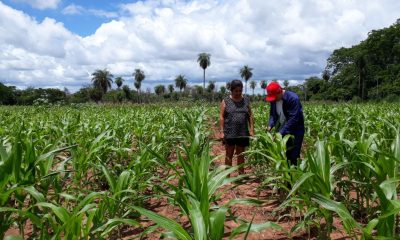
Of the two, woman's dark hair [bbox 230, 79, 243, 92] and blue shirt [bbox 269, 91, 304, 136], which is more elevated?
woman's dark hair [bbox 230, 79, 243, 92]

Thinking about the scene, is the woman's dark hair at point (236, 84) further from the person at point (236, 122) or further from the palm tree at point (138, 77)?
the palm tree at point (138, 77)

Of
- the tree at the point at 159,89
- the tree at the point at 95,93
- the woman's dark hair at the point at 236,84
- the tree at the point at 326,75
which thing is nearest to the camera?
the woman's dark hair at the point at 236,84

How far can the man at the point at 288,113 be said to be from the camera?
162 inches

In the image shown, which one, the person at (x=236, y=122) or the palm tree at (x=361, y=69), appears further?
the palm tree at (x=361, y=69)

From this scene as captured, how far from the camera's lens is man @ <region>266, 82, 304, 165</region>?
13.5 ft

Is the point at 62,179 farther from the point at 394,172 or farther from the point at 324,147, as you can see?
the point at 394,172

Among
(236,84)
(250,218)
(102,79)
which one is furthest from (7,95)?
(250,218)

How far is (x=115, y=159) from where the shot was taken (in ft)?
17.5

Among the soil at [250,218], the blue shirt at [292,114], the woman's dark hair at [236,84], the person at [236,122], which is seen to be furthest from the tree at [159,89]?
the blue shirt at [292,114]

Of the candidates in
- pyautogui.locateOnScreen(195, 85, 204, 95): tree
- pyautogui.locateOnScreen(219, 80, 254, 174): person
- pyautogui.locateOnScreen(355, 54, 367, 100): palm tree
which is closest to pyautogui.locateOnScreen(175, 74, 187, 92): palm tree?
pyautogui.locateOnScreen(195, 85, 204, 95): tree

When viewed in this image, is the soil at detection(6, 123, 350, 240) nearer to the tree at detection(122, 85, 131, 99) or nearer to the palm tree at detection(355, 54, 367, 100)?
the palm tree at detection(355, 54, 367, 100)

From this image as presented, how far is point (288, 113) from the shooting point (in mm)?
4215

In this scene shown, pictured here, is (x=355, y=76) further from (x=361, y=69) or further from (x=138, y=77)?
(x=138, y=77)

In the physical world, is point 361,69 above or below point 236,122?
above
